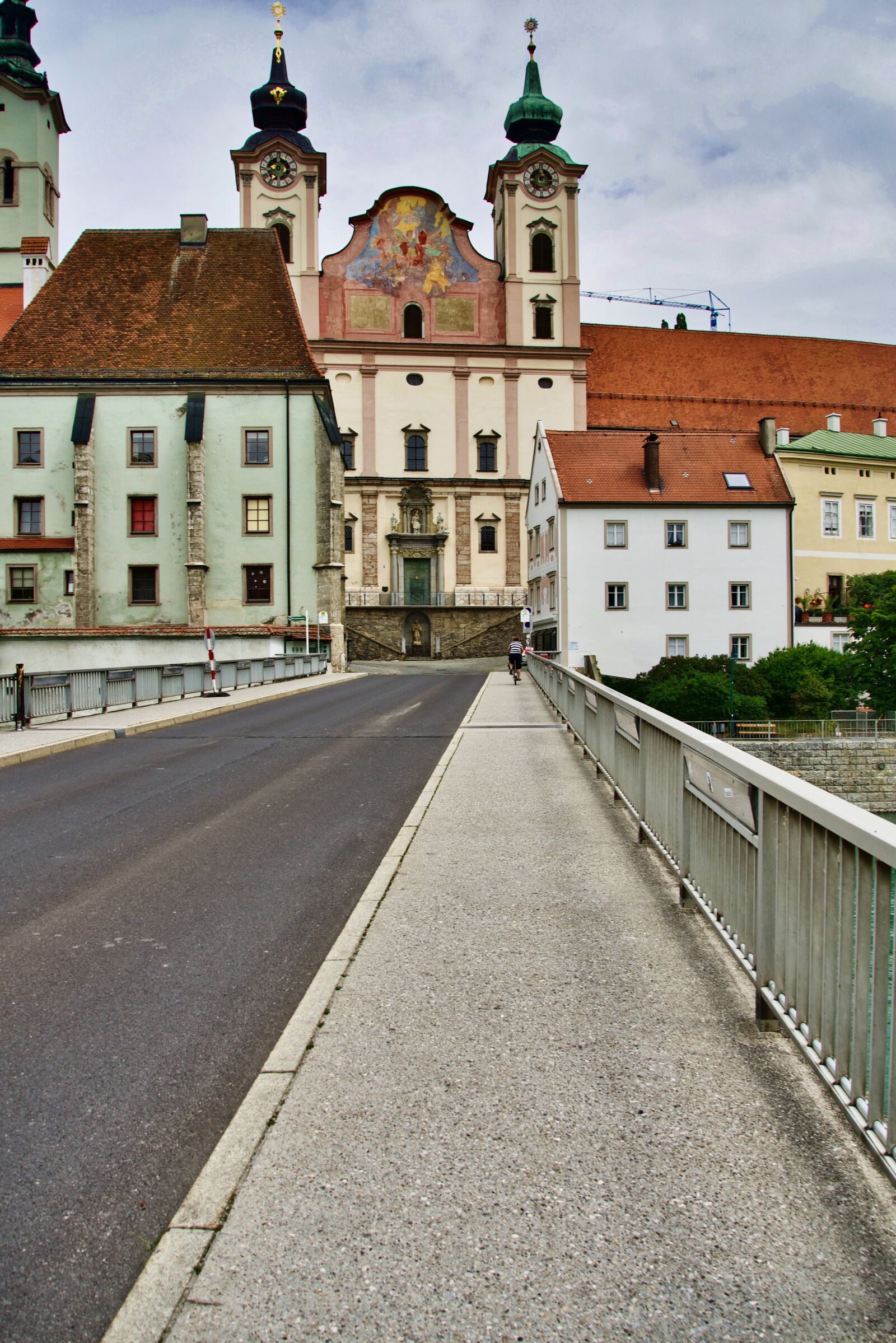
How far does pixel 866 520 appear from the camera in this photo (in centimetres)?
5916

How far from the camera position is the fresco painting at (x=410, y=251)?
2611 inches

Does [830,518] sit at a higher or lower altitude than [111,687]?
higher

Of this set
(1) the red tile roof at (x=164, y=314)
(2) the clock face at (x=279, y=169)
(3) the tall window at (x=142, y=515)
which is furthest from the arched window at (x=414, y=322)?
(3) the tall window at (x=142, y=515)

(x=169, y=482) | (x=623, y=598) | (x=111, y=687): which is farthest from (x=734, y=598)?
(x=111, y=687)

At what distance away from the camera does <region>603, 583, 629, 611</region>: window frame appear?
48.8 metres

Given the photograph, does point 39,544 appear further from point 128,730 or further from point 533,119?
point 533,119

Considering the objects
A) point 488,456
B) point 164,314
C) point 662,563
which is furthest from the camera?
point 488,456

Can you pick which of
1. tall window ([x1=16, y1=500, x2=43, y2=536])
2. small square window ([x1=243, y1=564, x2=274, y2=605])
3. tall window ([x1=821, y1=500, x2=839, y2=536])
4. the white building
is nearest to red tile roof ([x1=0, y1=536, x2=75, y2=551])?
tall window ([x1=16, y1=500, x2=43, y2=536])

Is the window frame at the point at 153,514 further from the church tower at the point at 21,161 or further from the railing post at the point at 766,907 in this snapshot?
the railing post at the point at 766,907

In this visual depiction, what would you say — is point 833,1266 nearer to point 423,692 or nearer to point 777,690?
point 423,692

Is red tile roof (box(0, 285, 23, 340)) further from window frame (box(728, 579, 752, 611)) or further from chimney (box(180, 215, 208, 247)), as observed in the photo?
window frame (box(728, 579, 752, 611))

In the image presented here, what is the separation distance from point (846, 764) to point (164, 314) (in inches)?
1408

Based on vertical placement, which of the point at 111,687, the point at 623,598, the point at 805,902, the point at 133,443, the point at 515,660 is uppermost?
the point at 133,443

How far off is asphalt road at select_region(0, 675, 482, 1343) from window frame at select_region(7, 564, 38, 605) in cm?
3525
